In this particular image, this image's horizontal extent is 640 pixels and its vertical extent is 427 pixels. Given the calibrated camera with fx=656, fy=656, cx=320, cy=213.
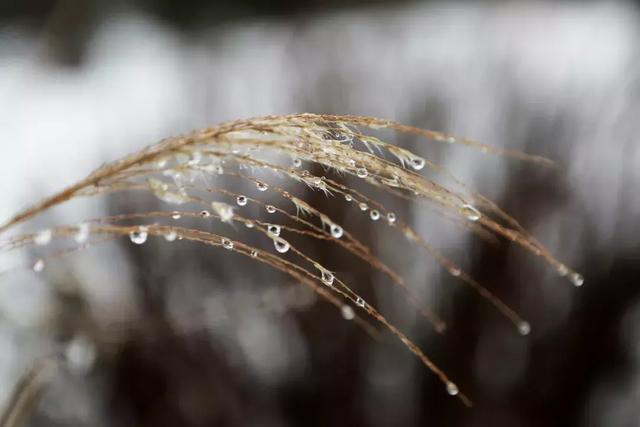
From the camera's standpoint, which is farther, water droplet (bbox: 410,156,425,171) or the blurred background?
the blurred background

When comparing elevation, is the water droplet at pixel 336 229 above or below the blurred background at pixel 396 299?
above

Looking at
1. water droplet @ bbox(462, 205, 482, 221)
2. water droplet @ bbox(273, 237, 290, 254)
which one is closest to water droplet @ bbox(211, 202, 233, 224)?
water droplet @ bbox(273, 237, 290, 254)

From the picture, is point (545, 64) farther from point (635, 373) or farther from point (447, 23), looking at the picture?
point (447, 23)

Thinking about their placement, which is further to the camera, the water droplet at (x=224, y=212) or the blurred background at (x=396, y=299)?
the blurred background at (x=396, y=299)

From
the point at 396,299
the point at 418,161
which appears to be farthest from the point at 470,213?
the point at 396,299

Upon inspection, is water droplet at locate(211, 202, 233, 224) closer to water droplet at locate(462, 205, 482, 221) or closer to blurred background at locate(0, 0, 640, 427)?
water droplet at locate(462, 205, 482, 221)

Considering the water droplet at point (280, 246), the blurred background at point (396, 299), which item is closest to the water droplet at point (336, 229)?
the water droplet at point (280, 246)

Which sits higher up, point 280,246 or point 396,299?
point 280,246

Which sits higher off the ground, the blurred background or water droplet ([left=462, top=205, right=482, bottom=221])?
water droplet ([left=462, top=205, right=482, bottom=221])

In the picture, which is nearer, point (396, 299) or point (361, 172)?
point (361, 172)

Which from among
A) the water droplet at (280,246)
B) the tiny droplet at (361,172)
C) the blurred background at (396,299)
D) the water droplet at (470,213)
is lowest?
the blurred background at (396,299)

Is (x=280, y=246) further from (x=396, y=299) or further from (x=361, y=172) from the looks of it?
→ (x=396, y=299)

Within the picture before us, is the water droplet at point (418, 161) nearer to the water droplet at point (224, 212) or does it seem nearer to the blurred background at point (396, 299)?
the water droplet at point (224, 212)
